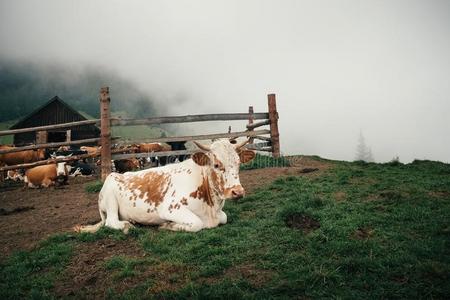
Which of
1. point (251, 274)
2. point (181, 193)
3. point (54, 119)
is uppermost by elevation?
point (54, 119)

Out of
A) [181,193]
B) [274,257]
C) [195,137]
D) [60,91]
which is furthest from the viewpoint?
[60,91]

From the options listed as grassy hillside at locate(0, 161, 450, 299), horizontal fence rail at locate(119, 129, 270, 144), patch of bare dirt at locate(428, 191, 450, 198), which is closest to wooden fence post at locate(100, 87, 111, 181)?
horizontal fence rail at locate(119, 129, 270, 144)

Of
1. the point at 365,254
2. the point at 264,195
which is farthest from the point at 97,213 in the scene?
the point at 365,254

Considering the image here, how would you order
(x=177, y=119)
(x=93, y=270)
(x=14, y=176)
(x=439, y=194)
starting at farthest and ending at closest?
(x=14, y=176), (x=177, y=119), (x=439, y=194), (x=93, y=270)

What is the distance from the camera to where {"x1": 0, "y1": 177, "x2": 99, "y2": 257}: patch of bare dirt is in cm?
→ 630

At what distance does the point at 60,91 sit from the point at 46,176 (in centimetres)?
13708

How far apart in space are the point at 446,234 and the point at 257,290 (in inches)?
113

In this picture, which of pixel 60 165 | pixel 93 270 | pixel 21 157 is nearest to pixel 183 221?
pixel 93 270

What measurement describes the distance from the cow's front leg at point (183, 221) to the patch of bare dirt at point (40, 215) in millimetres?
2076

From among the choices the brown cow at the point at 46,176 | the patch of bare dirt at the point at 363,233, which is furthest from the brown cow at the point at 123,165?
the patch of bare dirt at the point at 363,233

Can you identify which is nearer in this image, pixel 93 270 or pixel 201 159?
pixel 93 270

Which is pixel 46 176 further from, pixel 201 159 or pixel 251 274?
pixel 251 274

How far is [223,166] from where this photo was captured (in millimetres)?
5633

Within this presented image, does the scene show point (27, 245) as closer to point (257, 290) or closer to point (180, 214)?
point (180, 214)
